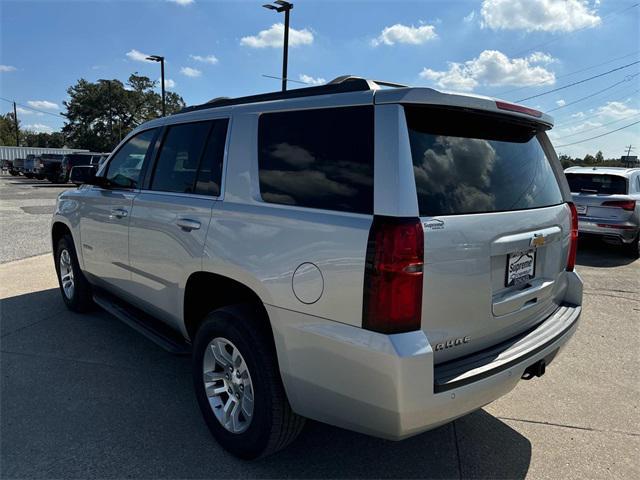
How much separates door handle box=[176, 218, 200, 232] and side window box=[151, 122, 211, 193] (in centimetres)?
23

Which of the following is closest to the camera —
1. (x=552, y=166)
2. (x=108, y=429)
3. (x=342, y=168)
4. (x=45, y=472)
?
(x=342, y=168)

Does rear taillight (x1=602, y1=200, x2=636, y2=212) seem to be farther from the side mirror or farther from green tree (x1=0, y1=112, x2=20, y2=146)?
green tree (x1=0, y1=112, x2=20, y2=146)

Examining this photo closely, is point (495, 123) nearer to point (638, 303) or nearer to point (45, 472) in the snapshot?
point (45, 472)

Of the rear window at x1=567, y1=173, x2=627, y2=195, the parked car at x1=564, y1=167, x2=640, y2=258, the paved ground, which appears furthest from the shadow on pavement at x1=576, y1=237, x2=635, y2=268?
the paved ground

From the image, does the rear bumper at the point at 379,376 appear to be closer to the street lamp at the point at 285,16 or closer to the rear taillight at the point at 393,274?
the rear taillight at the point at 393,274

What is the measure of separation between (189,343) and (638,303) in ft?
18.2

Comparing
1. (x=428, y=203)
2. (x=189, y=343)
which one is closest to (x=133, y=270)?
(x=189, y=343)

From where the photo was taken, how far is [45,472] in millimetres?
2521

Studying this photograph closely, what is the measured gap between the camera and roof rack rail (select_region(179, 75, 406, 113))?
2.29 metres

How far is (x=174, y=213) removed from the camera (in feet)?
10.2

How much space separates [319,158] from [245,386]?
4.37ft

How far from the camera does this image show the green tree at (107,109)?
6506 centimetres

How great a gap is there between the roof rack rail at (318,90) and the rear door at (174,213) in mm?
216

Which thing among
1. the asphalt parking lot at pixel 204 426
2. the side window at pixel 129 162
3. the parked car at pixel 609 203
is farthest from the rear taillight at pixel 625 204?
the side window at pixel 129 162
